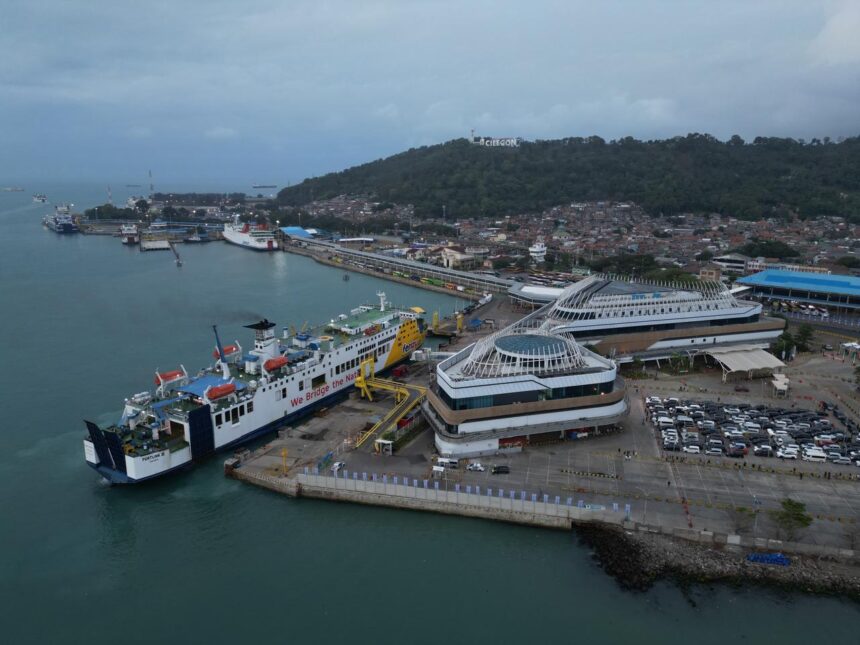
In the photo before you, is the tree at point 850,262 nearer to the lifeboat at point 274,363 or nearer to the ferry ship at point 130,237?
the lifeboat at point 274,363

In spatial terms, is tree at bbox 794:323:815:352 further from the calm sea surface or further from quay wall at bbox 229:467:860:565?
the calm sea surface

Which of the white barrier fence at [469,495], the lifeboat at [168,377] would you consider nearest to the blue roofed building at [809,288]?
the white barrier fence at [469,495]

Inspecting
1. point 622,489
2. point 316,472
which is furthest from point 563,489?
point 316,472

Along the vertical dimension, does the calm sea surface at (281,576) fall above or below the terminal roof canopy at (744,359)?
below

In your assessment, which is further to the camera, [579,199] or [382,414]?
[579,199]

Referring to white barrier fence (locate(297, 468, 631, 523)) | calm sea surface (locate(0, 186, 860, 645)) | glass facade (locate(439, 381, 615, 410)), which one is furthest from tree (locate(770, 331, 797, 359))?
calm sea surface (locate(0, 186, 860, 645))

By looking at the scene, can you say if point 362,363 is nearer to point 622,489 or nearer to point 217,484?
point 217,484
